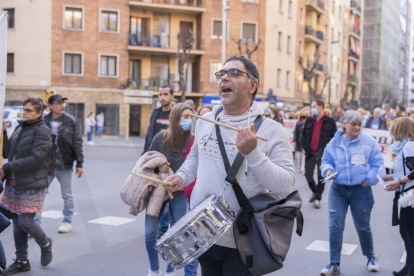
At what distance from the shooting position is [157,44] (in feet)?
142

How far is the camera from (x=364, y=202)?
6.51m

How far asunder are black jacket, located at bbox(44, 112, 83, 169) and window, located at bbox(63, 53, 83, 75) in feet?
108

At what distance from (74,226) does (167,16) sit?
3643cm

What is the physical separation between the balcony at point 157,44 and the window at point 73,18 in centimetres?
398

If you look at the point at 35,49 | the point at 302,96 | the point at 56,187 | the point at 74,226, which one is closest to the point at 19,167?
the point at 74,226

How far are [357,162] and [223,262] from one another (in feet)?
11.3

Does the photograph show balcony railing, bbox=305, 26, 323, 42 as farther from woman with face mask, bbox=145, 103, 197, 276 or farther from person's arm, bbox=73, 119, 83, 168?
woman with face mask, bbox=145, 103, 197, 276

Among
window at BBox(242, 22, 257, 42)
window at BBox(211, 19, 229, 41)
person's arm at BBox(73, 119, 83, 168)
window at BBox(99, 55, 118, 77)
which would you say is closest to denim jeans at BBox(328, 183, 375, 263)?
person's arm at BBox(73, 119, 83, 168)

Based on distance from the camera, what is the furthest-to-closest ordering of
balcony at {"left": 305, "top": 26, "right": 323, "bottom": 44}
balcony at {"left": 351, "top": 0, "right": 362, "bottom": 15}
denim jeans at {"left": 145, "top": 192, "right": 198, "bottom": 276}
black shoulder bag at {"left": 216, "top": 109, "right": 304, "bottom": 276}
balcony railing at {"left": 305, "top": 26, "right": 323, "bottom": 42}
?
balcony at {"left": 351, "top": 0, "right": 362, "bottom": 15} → balcony railing at {"left": 305, "top": 26, "right": 323, "bottom": 42} → balcony at {"left": 305, "top": 26, "right": 323, "bottom": 44} → denim jeans at {"left": 145, "top": 192, "right": 198, "bottom": 276} → black shoulder bag at {"left": 216, "top": 109, "right": 304, "bottom": 276}

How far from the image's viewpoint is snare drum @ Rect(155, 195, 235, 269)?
317 centimetres

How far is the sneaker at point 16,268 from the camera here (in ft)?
20.2

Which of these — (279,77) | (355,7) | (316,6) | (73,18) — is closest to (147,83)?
(73,18)

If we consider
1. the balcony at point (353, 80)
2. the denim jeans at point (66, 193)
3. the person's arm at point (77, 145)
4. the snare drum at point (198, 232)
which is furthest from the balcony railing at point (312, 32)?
the snare drum at point (198, 232)

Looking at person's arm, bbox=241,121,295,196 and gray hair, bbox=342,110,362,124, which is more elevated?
gray hair, bbox=342,110,362,124
